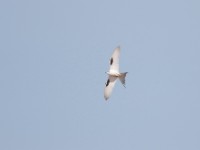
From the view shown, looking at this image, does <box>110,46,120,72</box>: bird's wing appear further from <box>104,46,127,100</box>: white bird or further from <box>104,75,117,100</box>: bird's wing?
<box>104,75,117,100</box>: bird's wing

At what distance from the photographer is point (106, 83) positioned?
2115 inches

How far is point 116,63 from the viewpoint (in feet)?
171

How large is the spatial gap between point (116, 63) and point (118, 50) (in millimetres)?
959

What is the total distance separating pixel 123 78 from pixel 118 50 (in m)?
2.16

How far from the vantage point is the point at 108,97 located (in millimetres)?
54062

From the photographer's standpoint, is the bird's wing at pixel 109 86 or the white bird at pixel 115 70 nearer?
the white bird at pixel 115 70

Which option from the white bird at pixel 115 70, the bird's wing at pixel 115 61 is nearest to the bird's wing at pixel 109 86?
the white bird at pixel 115 70

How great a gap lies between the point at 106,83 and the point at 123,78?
8.01 ft

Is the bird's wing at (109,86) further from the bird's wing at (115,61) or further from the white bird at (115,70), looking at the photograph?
the bird's wing at (115,61)

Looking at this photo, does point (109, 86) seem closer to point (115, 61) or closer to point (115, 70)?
point (115, 70)

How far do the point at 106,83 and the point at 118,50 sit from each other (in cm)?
293

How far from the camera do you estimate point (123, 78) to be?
2032 inches

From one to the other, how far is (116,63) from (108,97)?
125 inches

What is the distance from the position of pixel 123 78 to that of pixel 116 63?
1.31 metres
